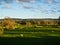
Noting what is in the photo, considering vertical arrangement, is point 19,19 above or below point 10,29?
above

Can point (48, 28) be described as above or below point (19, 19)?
below

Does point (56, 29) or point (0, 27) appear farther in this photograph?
point (56, 29)

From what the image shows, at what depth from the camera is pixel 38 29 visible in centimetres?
2406

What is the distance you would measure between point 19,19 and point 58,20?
347cm

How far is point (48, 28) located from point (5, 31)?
4412 mm

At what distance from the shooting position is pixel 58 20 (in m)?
19.0
